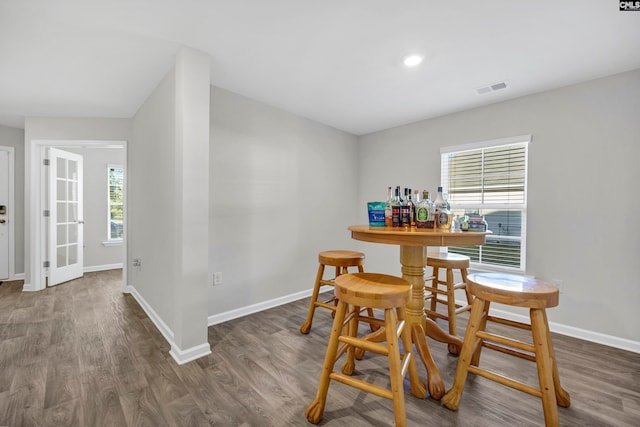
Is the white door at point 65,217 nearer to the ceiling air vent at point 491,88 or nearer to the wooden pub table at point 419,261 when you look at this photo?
the wooden pub table at point 419,261

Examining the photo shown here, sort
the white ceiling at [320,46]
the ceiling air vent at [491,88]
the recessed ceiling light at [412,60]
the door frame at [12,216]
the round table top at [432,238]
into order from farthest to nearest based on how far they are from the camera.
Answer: the door frame at [12,216] < the ceiling air vent at [491,88] < the recessed ceiling light at [412,60] < the white ceiling at [320,46] < the round table top at [432,238]

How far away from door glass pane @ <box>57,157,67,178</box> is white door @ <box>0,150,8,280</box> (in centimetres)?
83

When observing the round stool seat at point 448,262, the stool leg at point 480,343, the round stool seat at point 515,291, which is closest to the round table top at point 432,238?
the round stool seat at point 515,291

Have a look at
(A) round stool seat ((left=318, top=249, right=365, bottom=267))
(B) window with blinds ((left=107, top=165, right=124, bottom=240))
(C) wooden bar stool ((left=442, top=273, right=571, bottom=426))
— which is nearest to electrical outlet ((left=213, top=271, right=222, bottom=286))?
(A) round stool seat ((left=318, top=249, right=365, bottom=267))

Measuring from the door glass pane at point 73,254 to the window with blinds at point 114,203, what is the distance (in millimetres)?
800

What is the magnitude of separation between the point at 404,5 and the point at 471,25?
19.8 inches

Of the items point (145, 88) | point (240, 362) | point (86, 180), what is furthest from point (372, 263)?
point (86, 180)

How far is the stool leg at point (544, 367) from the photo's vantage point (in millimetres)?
1309

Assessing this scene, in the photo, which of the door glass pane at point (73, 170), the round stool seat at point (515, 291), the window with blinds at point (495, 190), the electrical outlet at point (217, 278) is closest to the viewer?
the round stool seat at point (515, 291)

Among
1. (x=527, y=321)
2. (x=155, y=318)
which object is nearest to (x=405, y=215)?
(x=527, y=321)

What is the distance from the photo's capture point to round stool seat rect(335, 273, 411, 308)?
1.39m

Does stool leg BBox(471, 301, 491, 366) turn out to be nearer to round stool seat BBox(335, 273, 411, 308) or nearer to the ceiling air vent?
round stool seat BBox(335, 273, 411, 308)

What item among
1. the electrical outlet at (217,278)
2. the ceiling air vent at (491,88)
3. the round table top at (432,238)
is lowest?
the electrical outlet at (217,278)

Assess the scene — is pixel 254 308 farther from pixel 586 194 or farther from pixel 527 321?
pixel 586 194
